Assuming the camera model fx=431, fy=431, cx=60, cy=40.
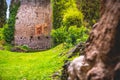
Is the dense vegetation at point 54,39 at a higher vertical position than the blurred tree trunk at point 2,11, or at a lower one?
higher

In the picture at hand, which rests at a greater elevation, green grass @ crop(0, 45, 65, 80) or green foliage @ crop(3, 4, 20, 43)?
green grass @ crop(0, 45, 65, 80)

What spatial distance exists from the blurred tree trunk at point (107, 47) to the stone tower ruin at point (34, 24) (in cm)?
2602

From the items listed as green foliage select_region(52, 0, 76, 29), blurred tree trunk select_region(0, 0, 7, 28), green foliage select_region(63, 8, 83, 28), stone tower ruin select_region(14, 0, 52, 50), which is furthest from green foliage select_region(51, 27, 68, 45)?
blurred tree trunk select_region(0, 0, 7, 28)

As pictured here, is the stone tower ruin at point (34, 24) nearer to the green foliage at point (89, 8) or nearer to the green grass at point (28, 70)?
the green foliage at point (89, 8)

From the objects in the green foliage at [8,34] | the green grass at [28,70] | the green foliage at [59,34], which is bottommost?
the green foliage at [8,34]

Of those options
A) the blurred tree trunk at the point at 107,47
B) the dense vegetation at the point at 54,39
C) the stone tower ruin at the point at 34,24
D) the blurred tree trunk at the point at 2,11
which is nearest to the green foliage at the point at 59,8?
the dense vegetation at the point at 54,39

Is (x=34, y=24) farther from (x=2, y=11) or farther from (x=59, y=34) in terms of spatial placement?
(x=2, y=11)

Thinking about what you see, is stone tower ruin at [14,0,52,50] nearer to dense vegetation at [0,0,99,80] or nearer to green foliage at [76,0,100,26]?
dense vegetation at [0,0,99,80]

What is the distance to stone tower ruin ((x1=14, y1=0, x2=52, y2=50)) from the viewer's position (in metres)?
33.2

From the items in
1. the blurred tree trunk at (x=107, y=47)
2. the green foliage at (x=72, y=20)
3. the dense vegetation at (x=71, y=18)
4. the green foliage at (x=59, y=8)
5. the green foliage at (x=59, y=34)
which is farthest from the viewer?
the green foliage at (x=59, y=8)

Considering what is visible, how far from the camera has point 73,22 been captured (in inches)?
1234

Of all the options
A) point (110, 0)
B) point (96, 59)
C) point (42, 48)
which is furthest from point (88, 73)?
point (42, 48)

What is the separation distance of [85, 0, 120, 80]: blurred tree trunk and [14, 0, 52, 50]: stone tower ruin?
85.4ft

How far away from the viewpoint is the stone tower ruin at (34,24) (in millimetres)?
33188
